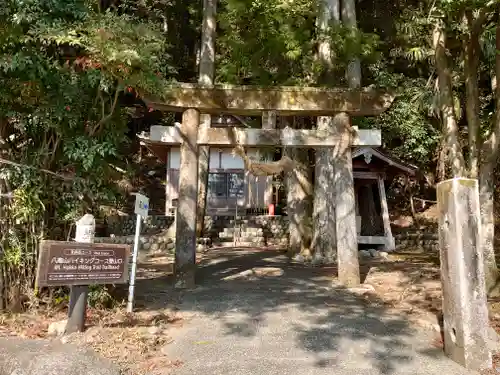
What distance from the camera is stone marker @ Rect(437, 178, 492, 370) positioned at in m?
4.84

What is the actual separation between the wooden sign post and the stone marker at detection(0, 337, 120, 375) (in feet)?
1.61

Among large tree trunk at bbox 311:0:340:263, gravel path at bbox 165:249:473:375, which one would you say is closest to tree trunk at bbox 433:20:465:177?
gravel path at bbox 165:249:473:375

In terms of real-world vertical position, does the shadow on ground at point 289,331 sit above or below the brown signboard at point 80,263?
below

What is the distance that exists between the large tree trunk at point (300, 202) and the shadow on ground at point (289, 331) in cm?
447

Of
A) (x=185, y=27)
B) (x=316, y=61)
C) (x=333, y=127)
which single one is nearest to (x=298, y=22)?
(x=316, y=61)

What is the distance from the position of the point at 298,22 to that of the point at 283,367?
28.2ft

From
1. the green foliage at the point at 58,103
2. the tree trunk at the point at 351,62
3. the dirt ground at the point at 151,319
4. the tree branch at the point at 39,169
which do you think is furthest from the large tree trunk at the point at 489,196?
the tree branch at the point at 39,169

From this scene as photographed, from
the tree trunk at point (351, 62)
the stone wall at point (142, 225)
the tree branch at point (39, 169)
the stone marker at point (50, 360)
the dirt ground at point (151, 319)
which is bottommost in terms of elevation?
the stone marker at point (50, 360)

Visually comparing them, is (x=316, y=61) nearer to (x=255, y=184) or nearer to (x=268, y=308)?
(x=268, y=308)

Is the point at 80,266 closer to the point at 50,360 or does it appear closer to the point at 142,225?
the point at 50,360

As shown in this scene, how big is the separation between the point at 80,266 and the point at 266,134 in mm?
4697

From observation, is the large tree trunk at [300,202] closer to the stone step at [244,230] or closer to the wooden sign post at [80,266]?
the stone step at [244,230]

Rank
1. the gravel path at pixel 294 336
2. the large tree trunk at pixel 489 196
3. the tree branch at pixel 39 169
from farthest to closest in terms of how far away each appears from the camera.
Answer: the large tree trunk at pixel 489 196 < the tree branch at pixel 39 169 < the gravel path at pixel 294 336

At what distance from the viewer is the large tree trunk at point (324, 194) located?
39.8ft
